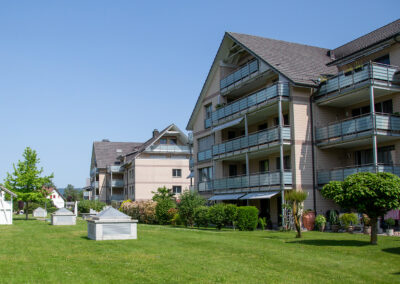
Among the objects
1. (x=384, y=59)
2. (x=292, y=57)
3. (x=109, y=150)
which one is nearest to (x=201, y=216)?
(x=292, y=57)

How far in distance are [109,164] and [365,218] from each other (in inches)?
2420

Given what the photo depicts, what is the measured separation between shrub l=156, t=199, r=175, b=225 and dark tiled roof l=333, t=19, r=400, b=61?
16.6 meters

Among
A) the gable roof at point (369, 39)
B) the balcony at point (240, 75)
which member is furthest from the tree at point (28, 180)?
the gable roof at point (369, 39)

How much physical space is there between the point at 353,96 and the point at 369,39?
637 centimetres

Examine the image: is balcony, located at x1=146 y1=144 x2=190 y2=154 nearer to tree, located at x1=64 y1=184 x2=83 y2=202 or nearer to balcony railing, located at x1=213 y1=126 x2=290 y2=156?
balcony railing, located at x1=213 y1=126 x2=290 y2=156

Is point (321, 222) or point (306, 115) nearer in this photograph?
point (321, 222)

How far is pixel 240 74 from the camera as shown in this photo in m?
37.0

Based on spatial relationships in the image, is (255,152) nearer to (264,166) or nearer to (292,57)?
(264,166)

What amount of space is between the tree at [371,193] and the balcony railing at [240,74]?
1888 cm

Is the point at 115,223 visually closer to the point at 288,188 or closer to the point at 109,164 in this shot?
the point at 288,188

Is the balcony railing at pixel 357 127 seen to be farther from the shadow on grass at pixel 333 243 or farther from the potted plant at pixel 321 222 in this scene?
the shadow on grass at pixel 333 243

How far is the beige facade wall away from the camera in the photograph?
216 feet


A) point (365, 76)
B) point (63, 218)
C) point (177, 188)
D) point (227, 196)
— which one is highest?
point (365, 76)

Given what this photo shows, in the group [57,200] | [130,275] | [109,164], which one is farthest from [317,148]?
[57,200]
